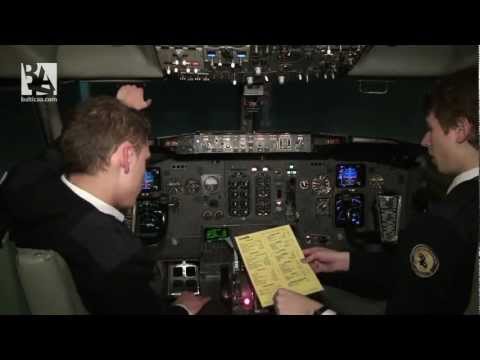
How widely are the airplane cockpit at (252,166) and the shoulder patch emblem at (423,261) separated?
32.4 inches

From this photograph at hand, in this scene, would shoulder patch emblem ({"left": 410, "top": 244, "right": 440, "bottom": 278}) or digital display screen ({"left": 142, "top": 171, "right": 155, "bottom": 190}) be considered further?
digital display screen ({"left": 142, "top": 171, "right": 155, "bottom": 190})

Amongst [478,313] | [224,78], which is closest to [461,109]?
[478,313]

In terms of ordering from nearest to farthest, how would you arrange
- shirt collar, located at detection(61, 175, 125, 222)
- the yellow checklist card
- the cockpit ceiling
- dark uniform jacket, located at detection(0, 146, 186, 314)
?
dark uniform jacket, located at detection(0, 146, 186, 314) < shirt collar, located at detection(61, 175, 125, 222) < the yellow checklist card < the cockpit ceiling

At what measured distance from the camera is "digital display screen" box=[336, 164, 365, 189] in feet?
8.75

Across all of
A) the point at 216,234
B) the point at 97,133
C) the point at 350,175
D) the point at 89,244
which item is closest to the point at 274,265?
the point at 89,244

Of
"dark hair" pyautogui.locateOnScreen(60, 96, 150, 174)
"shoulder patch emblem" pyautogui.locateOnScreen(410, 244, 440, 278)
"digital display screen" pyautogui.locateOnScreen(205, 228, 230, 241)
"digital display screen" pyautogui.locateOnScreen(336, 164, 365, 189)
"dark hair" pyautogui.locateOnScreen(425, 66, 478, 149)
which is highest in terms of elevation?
"dark hair" pyautogui.locateOnScreen(425, 66, 478, 149)

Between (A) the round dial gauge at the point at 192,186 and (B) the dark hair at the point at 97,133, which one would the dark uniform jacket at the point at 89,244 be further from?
(A) the round dial gauge at the point at 192,186

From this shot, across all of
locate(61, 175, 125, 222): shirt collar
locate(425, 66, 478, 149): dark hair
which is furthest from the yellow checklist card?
locate(425, 66, 478, 149): dark hair

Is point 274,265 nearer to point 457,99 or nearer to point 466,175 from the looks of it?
point 466,175

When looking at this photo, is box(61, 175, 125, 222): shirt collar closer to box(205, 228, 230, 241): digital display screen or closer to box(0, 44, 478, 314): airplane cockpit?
box(0, 44, 478, 314): airplane cockpit

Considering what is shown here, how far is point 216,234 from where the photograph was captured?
2.65 metres

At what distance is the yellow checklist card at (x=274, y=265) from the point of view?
145 cm

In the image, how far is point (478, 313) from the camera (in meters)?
1.08

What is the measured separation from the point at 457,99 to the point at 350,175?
56.9 inches
